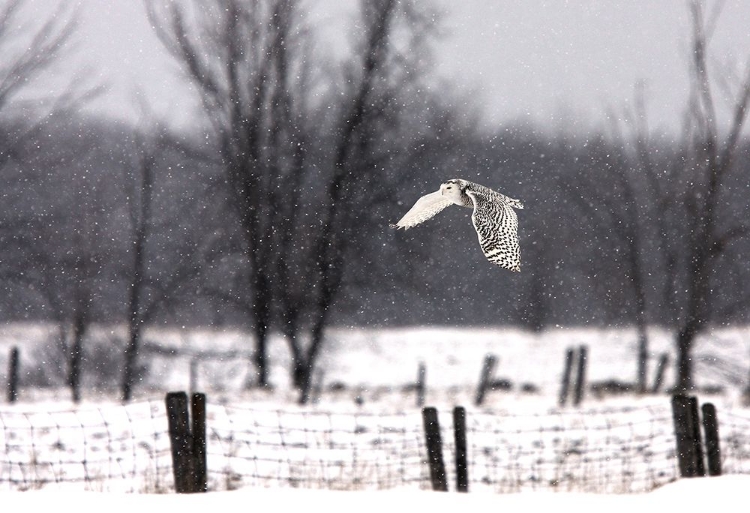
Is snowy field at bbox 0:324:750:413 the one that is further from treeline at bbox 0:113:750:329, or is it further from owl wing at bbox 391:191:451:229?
owl wing at bbox 391:191:451:229

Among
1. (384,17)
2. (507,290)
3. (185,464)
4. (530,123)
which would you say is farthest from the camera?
(507,290)

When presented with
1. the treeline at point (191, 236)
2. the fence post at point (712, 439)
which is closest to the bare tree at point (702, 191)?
the treeline at point (191, 236)

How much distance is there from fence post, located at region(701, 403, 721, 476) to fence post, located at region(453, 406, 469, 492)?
2135 millimetres

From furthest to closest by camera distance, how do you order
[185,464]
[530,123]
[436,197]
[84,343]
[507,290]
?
[507,290], [530,123], [84,343], [185,464], [436,197]

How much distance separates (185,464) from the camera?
6.25 meters

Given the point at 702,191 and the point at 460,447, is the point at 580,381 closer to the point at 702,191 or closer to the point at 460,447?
the point at 702,191

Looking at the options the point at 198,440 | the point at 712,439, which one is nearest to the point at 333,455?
the point at 198,440

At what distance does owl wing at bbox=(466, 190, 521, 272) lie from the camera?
3.85 meters

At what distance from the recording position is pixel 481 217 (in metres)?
3.92

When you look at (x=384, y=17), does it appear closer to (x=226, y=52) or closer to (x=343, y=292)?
(x=226, y=52)

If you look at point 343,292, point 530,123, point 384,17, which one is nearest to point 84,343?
point 343,292

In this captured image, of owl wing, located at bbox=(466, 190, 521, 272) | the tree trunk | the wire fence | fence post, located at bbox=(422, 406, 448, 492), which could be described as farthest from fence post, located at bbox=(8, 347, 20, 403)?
owl wing, located at bbox=(466, 190, 521, 272)

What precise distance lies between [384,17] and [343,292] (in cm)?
521

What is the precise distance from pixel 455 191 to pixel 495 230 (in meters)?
0.28
